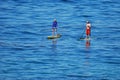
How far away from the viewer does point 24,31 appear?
70.2 metres

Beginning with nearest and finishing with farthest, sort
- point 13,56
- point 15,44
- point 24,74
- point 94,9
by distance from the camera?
1. point 24,74
2. point 13,56
3. point 15,44
4. point 94,9

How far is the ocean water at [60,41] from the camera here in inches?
2078

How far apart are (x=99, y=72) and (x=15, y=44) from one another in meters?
12.7

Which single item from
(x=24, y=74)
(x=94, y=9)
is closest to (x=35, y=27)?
(x=94, y=9)

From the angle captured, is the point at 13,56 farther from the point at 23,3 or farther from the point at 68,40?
the point at 23,3

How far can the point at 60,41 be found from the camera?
64438mm

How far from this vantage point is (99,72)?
5250 cm

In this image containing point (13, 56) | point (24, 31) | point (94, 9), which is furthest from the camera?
point (94, 9)

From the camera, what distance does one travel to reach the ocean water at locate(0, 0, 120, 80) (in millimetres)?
52794

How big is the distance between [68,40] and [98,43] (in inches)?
139

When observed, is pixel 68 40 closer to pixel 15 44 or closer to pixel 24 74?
pixel 15 44

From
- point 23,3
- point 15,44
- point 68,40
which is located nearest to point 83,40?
point 68,40

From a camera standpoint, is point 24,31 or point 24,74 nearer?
Result: point 24,74

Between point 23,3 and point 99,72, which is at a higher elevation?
point 23,3
